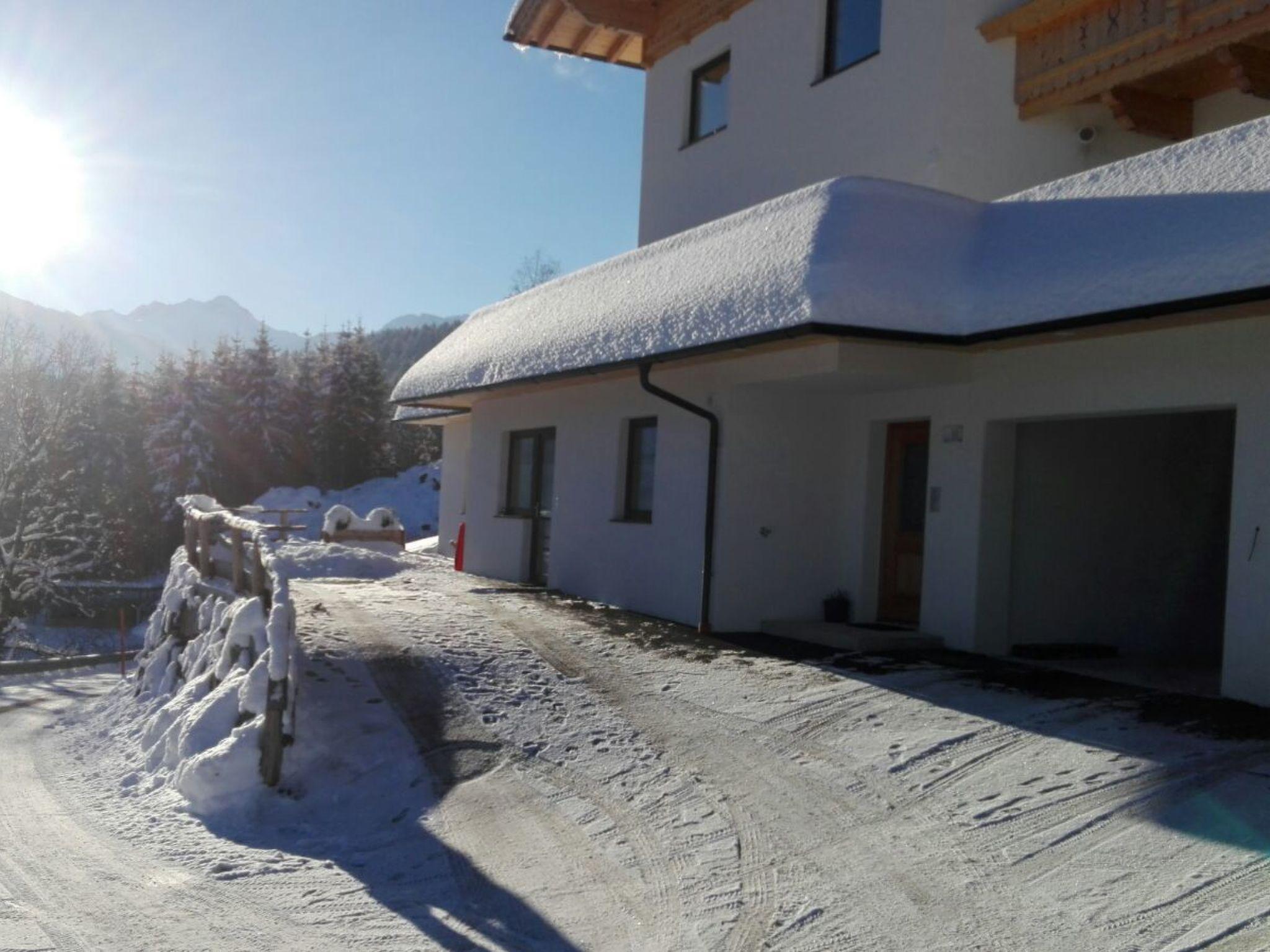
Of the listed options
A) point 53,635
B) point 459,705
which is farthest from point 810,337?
point 53,635

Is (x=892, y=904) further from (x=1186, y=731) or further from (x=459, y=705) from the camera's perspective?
(x=459, y=705)

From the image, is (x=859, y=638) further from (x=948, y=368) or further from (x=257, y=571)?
(x=257, y=571)

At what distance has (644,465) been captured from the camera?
42.1ft

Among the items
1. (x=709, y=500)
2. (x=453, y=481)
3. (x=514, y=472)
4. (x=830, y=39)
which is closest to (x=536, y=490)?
(x=514, y=472)

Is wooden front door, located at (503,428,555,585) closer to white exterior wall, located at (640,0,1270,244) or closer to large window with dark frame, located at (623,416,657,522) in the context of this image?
large window with dark frame, located at (623,416,657,522)

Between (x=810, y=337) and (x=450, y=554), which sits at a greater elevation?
(x=810, y=337)

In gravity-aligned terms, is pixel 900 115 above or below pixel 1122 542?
above

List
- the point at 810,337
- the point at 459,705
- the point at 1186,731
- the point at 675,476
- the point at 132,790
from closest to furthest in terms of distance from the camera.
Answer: the point at 1186,731 < the point at 132,790 < the point at 459,705 < the point at 810,337 < the point at 675,476

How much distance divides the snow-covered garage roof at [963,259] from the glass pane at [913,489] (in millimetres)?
2295

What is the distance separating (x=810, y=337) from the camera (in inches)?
367

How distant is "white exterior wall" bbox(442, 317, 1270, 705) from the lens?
778 centimetres

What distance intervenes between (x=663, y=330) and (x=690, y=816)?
5453mm

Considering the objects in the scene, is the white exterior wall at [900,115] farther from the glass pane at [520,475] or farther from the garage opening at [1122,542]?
the glass pane at [520,475]

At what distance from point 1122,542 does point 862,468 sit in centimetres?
253
